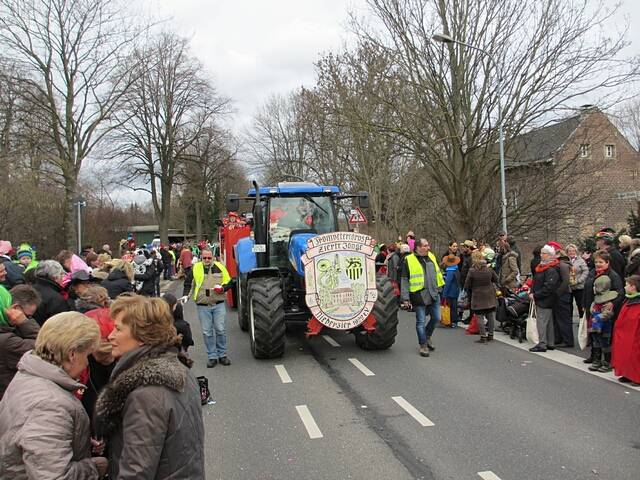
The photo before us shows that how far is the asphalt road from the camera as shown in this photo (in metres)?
4.24

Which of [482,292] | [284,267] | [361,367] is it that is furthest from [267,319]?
[482,292]

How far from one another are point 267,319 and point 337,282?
3.91 feet

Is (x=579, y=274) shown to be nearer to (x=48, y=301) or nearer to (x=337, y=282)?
(x=337, y=282)

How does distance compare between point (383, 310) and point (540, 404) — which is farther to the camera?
point (383, 310)

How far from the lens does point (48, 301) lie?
4930mm

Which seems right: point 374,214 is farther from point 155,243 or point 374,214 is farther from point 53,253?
point 53,253

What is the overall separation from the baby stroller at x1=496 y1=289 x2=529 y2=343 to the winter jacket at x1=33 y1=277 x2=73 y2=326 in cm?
739

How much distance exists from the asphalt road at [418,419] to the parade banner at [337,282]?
75cm

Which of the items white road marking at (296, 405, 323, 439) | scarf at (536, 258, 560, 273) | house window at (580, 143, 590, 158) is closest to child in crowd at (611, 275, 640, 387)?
scarf at (536, 258, 560, 273)

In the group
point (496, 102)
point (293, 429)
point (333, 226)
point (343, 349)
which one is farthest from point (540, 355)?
point (496, 102)

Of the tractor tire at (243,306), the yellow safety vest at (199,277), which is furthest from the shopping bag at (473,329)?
the yellow safety vest at (199,277)

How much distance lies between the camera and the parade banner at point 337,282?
7.71 m

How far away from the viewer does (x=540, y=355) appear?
8078mm

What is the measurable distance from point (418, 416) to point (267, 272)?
398 cm
